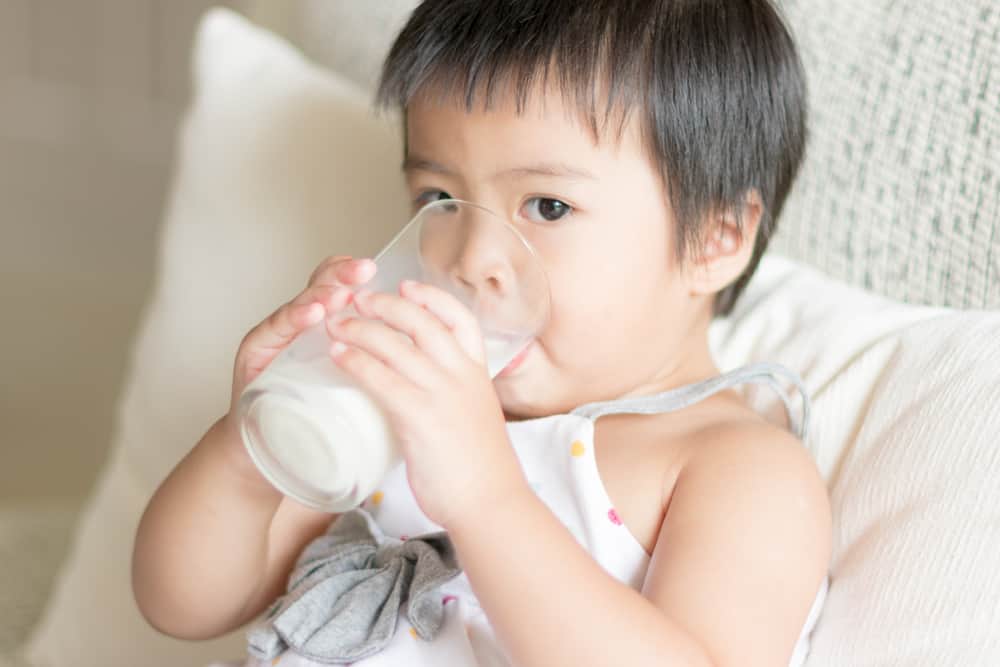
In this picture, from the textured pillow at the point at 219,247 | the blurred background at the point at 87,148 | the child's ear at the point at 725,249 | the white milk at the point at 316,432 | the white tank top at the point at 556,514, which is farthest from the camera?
the blurred background at the point at 87,148

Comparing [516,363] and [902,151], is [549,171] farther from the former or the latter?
[902,151]

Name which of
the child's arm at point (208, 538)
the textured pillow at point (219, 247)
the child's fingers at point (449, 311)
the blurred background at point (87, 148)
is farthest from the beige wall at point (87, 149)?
the child's fingers at point (449, 311)

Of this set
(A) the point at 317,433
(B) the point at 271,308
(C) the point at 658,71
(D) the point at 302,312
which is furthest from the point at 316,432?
(B) the point at 271,308

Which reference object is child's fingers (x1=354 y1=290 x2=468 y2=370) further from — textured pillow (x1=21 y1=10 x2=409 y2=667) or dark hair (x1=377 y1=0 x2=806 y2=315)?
textured pillow (x1=21 y1=10 x2=409 y2=667)

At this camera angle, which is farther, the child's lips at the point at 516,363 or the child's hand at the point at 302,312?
the child's lips at the point at 516,363

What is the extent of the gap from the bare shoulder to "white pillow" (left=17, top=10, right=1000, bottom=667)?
0.06 metres

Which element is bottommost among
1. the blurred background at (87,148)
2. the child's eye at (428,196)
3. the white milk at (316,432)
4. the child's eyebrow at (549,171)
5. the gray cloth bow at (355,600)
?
the blurred background at (87,148)

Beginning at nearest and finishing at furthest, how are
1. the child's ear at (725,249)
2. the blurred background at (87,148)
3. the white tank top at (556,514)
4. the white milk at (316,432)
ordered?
the white milk at (316,432)
the white tank top at (556,514)
the child's ear at (725,249)
the blurred background at (87,148)

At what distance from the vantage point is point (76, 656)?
1.36 m

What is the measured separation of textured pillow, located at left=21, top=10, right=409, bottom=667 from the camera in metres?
1.32

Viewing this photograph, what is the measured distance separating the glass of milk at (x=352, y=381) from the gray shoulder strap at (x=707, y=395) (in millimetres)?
148

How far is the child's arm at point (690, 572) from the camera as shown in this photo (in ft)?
2.48

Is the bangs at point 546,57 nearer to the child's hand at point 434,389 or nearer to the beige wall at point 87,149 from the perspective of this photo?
the child's hand at point 434,389

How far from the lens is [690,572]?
0.83 m
